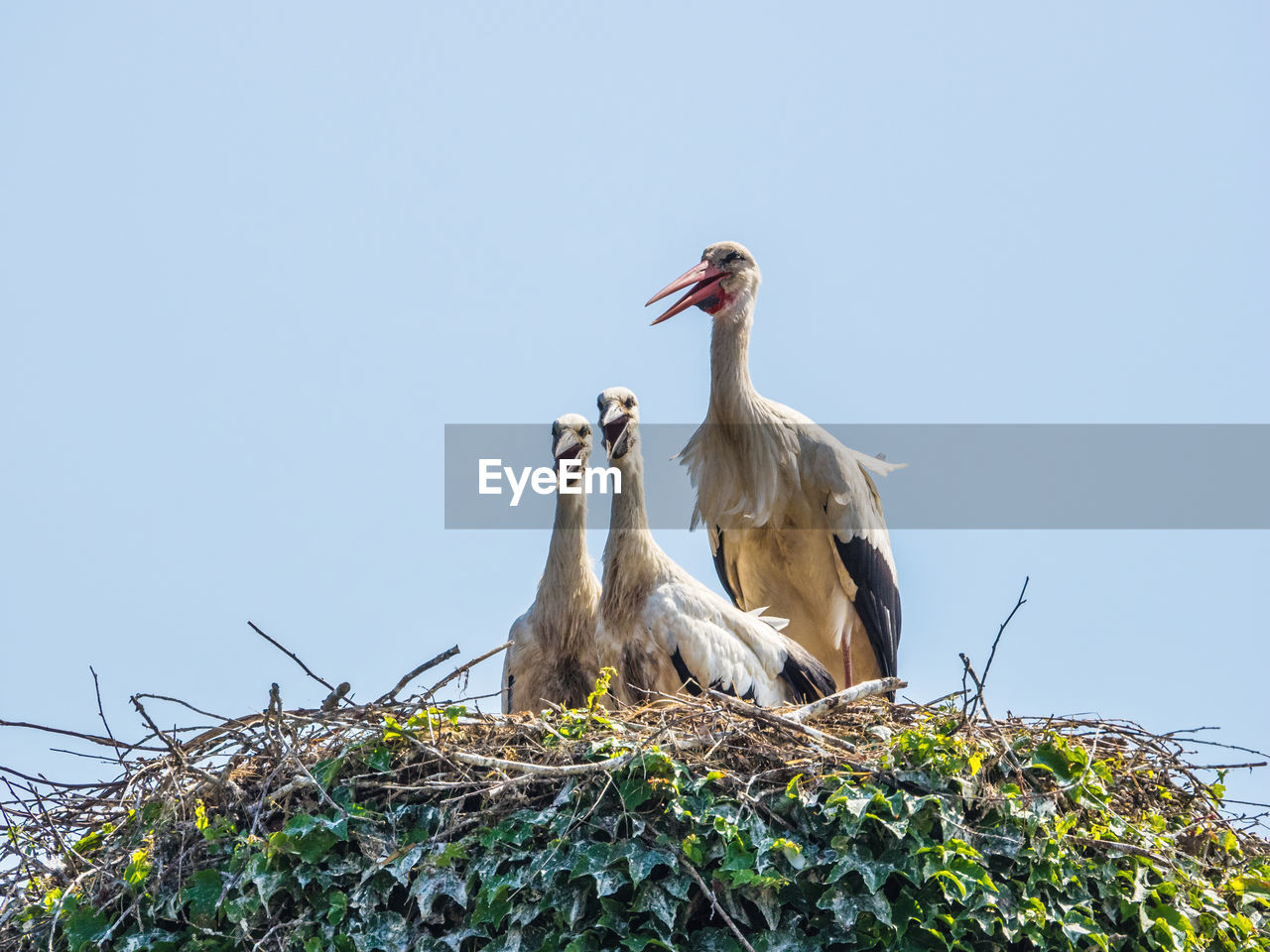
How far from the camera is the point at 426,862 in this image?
3.90 m

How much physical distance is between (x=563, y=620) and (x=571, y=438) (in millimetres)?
686

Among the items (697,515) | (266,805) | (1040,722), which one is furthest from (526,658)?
(1040,722)

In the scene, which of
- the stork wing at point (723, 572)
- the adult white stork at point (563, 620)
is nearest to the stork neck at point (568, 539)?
the adult white stork at point (563, 620)

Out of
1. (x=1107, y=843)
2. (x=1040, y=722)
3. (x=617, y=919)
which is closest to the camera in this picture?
(x=617, y=919)

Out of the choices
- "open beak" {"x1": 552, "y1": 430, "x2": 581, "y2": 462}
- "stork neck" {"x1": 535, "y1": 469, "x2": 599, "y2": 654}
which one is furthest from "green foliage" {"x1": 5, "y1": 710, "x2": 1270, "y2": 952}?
"open beak" {"x1": 552, "y1": 430, "x2": 581, "y2": 462}

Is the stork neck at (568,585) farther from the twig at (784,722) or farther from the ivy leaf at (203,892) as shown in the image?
the ivy leaf at (203,892)

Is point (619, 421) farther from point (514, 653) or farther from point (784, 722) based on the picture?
point (784, 722)

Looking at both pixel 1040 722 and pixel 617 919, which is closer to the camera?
pixel 617 919

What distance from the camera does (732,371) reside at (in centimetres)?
648

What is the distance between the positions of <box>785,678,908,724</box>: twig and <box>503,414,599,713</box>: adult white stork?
138cm

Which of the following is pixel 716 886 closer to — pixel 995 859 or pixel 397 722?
pixel 995 859

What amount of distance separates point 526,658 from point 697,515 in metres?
1.30

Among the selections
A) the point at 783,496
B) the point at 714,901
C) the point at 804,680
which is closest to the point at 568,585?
the point at 804,680

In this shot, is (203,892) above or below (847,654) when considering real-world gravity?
below
